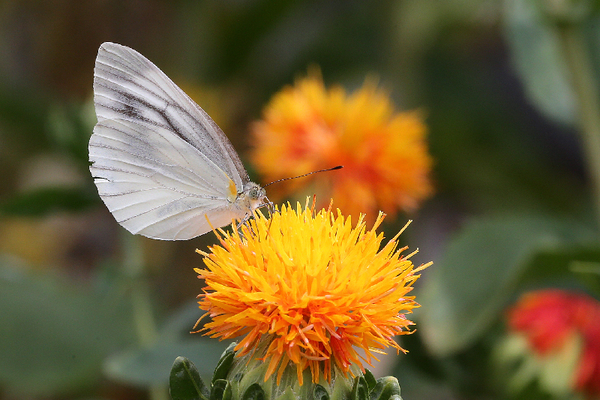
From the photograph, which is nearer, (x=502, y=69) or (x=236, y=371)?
(x=236, y=371)

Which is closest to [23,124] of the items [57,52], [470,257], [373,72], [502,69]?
[57,52]

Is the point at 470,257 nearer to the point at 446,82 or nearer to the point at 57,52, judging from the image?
the point at 446,82

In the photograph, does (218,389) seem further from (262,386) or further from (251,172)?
(251,172)

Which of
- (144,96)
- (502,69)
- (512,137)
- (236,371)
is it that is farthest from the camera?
(502,69)

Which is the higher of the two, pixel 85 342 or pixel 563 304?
pixel 85 342

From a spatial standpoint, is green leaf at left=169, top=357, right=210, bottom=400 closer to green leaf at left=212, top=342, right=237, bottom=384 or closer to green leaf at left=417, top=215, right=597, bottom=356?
green leaf at left=212, top=342, right=237, bottom=384

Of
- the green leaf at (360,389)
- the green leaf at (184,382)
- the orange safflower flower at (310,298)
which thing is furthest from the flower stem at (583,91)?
the green leaf at (184,382)

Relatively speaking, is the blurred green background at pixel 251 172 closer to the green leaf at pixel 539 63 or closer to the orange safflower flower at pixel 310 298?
the green leaf at pixel 539 63

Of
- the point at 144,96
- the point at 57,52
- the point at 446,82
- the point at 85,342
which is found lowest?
the point at 85,342
